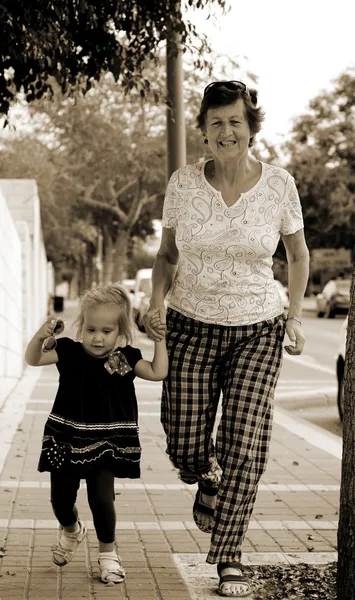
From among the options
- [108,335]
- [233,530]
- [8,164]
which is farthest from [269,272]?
[8,164]

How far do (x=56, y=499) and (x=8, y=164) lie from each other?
35.8 metres

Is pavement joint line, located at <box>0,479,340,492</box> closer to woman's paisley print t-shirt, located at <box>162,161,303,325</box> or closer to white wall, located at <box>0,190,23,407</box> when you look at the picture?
woman's paisley print t-shirt, located at <box>162,161,303,325</box>

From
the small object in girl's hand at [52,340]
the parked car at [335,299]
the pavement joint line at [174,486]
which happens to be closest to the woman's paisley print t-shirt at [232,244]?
the small object in girl's hand at [52,340]

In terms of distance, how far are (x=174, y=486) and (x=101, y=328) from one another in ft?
8.57

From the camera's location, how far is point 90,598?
417 cm

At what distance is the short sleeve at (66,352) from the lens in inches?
170

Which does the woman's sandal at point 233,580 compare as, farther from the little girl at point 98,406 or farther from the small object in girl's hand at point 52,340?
the small object in girl's hand at point 52,340

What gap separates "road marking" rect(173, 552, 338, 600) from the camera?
14.3 ft

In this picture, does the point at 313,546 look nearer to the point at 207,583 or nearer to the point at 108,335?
the point at 207,583

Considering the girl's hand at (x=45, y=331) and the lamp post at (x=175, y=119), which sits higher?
the lamp post at (x=175, y=119)

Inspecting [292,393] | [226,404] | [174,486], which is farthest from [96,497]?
[292,393]

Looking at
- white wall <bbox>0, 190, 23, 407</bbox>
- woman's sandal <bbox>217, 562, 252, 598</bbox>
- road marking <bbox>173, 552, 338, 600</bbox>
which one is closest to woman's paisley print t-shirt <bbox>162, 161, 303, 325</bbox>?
woman's sandal <bbox>217, 562, 252, 598</bbox>

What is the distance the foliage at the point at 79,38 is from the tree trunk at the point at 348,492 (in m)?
2.51

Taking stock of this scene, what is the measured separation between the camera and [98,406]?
4.29 m
